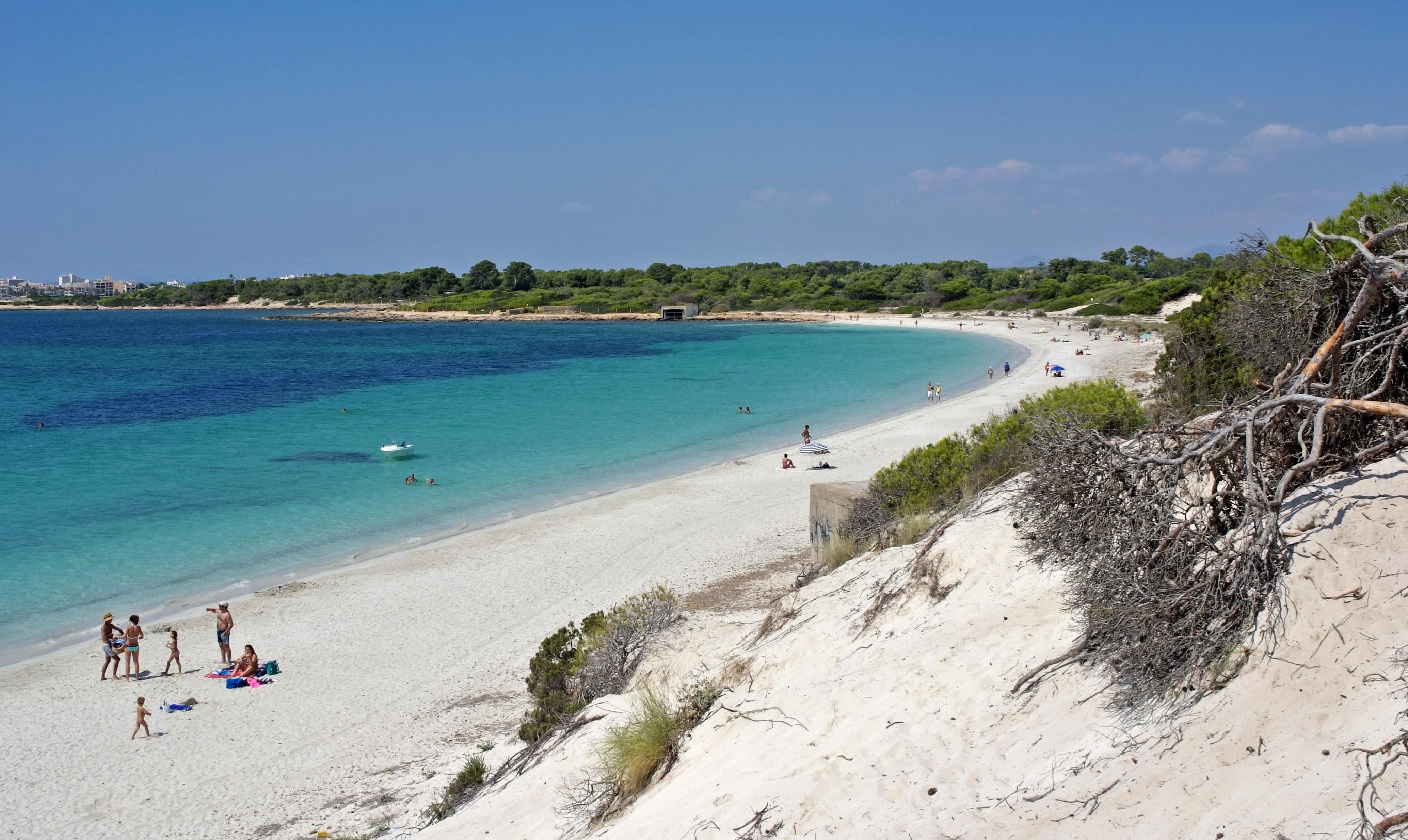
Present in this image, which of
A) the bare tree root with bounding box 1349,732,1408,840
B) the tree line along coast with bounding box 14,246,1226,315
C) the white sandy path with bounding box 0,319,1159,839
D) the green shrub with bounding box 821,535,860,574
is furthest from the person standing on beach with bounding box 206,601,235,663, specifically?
the tree line along coast with bounding box 14,246,1226,315

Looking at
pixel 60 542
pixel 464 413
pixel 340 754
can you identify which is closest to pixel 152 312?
pixel 464 413

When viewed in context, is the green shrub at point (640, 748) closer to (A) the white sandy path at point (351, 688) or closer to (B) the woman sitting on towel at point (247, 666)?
(A) the white sandy path at point (351, 688)

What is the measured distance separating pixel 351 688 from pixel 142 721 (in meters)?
2.37

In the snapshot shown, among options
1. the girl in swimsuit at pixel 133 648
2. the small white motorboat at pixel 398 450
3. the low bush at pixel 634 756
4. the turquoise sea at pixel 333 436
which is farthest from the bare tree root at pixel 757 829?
the small white motorboat at pixel 398 450

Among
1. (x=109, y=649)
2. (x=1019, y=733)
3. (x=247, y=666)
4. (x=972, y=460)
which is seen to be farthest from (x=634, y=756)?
(x=109, y=649)

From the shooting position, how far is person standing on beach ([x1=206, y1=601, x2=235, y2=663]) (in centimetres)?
1300

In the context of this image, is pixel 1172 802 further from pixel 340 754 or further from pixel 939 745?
pixel 340 754

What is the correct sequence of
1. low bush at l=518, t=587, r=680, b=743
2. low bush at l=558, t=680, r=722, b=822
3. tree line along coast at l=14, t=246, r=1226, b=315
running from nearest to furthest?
low bush at l=558, t=680, r=722, b=822, low bush at l=518, t=587, r=680, b=743, tree line along coast at l=14, t=246, r=1226, b=315

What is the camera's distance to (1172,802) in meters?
4.02

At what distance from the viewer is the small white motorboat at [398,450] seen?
28.0 metres

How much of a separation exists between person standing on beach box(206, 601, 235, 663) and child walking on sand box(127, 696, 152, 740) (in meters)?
1.76

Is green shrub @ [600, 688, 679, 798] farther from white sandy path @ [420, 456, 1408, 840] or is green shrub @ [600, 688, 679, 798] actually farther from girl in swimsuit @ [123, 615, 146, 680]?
girl in swimsuit @ [123, 615, 146, 680]

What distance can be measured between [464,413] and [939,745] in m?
35.6

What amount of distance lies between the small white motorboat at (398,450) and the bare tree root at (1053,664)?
992 inches
